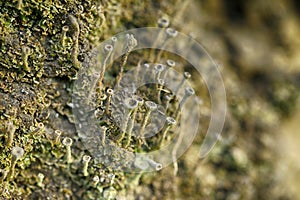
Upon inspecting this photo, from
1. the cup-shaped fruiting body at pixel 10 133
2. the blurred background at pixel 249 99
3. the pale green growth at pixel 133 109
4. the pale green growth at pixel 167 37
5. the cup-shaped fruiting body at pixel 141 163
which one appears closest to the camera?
the cup-shaped fruiting body at pixel 10 133

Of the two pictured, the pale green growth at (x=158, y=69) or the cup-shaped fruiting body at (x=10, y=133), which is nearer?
the cup-shaped fruiting body at (x=10, y=133)

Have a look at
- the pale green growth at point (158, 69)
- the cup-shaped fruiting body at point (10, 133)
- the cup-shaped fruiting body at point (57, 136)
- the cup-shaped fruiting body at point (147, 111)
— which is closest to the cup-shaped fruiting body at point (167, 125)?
the cup-shaped fruiting body at point (147, 111)

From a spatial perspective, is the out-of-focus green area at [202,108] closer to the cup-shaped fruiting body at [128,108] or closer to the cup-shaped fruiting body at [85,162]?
the cup-shaped fruiting body at [85,162]

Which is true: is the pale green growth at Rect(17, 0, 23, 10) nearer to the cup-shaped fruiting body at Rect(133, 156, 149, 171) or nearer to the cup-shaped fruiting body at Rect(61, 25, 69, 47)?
the cup-shaped fruiting body at Rect(61, 25, 69, 47)

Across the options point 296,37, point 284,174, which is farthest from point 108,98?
point 296,37

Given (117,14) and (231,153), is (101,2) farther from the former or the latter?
(231,153)

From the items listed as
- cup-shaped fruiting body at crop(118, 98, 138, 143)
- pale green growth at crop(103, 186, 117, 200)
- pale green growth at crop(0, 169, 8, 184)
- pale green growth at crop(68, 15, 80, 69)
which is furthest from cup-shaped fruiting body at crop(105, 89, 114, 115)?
pale green growth at crop(0, 169, 8, 184)

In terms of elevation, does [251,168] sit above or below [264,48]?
below

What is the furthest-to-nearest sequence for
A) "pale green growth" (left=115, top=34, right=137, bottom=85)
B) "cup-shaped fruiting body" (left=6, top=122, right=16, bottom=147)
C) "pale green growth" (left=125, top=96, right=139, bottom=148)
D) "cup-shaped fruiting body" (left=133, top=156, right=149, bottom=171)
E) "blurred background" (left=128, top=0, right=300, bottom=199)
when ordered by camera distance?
"blurred background" (left=128, top=0, right=300, bottom=199), "cup-shaped fruiting body" (left=133, top=156, right=149, bottom=171), "pale green growth" (left=115, top=34, right=137, bottom=85), "pale green growth" (left=125, top=96, right=139, bottom=148), "cup-shaped fruiting body" (left=6, top=122, right=16, bottom=147)

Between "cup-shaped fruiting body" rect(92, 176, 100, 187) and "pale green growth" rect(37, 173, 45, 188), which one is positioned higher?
"cup-shaped fruiting body" rect(92, 176, 100, 187)

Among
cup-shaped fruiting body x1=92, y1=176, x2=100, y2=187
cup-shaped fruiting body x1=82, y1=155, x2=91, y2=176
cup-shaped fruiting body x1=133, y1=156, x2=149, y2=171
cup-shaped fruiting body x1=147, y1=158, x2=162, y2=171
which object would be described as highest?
cup-shaped fruiting body x1=147, y1=158, x2=162, y2=171

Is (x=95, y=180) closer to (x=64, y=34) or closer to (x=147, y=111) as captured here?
(x=147, y=111)
